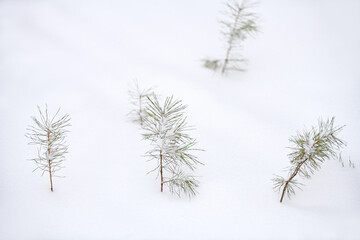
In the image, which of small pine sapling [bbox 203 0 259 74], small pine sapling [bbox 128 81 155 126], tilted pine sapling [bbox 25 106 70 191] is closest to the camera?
tilted pine sapling [bbox 25 106 70 191]

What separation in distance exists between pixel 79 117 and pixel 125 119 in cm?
51

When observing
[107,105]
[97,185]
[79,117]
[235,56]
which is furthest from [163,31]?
[97,185]

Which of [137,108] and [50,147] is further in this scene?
[137,108]

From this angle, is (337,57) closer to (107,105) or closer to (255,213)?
(255,213)

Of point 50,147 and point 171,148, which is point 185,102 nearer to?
point 171,148

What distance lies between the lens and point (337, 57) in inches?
159

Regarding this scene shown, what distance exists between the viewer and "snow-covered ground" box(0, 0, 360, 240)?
97.1 inches

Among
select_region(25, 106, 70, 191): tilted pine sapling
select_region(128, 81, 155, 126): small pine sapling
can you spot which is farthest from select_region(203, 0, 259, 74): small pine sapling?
select_region(25, 106, 70, 191): tilted pine sapling

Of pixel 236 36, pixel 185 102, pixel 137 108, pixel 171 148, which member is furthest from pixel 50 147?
pixel 236 36

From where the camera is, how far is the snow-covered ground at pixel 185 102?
247 centimetres

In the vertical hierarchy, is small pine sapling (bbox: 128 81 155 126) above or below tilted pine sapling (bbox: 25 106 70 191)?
above

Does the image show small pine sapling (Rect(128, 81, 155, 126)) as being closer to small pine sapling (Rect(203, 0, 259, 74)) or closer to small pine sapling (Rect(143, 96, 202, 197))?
small pine sapling (Rect(143, 96, 202, 197))

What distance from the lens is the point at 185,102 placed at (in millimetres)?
3492

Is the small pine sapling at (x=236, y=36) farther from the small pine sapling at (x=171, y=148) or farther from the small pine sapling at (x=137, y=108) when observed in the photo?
the small pine sapling at (x=171, y=148)
